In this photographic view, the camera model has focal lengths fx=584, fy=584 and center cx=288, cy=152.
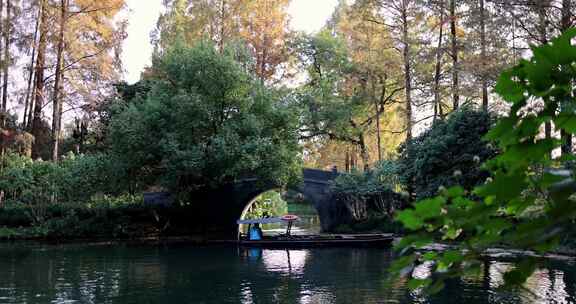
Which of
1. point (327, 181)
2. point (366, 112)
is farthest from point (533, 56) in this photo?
point (366, 112)

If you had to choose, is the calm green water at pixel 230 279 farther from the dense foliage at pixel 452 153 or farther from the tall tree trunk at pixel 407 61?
the tall tree trunk at pixel 407 61

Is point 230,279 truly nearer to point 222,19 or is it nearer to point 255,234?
point 255,234

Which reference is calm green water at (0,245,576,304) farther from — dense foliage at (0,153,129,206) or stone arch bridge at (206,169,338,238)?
stone arch bridge at (206,169,338,238)

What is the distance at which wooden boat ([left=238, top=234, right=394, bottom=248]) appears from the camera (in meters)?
19.6

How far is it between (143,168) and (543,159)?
22.8 metres

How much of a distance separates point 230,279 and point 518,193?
1273 cm

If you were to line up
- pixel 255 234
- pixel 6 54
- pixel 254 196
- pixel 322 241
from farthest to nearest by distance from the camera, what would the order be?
pixel 254 196 → pixel 6 54 → pixel 255 234 → pixel 322 241

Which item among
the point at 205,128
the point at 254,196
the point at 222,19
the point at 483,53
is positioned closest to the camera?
the point at 483,53

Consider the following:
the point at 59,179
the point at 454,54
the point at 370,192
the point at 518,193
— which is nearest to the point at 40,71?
the point at 59,179

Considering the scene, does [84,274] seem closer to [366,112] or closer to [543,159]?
[543,159]

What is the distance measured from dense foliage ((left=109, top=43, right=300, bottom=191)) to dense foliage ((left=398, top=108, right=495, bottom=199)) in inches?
202

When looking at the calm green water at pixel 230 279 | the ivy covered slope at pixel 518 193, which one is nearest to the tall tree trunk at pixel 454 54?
the calm green water at pixel 230 279

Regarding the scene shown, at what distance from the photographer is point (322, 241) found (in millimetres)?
20266

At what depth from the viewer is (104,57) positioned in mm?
26312
